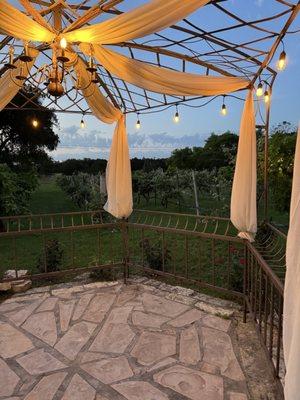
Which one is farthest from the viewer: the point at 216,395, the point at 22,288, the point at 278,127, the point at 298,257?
the point at 278,127

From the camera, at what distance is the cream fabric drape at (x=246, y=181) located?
11.7 ft

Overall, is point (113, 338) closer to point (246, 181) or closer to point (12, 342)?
point (12, 342)

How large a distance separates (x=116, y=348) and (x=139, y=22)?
3.05 m

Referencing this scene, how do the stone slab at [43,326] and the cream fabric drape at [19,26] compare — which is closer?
the cream fabric drape at [19,26]

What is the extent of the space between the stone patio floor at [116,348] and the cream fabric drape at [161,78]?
2.76 m

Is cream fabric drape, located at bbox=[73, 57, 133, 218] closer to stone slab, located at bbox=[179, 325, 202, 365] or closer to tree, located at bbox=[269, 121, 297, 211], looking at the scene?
stone slab, located at bbox=[179, 325, 202, 365]

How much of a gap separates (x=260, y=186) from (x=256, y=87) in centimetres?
425

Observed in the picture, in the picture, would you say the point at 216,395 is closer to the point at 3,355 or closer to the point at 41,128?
the point at 3,355

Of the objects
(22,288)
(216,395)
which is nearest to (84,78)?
(22,288)

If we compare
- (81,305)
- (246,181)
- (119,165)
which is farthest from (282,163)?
(81,305)

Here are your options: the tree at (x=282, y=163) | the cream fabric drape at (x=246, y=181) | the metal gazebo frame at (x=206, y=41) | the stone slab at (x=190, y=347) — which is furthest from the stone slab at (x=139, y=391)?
the tree at (x=282, y=163)

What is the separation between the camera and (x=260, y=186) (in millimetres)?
7773

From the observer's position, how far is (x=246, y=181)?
11.9ft

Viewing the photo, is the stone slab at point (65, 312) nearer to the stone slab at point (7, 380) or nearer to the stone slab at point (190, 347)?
the stone slab at point (7, 380)
